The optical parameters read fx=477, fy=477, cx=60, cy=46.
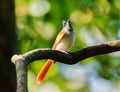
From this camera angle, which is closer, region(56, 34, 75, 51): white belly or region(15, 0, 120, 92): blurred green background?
region(56, 34, 75, 51): white belly

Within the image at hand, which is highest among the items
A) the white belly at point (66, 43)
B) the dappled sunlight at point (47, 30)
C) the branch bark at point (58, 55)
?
the branch bark at point (58, 55)

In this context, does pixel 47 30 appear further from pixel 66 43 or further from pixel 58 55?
pixel 58 55

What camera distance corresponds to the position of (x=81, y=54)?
1.82 meters

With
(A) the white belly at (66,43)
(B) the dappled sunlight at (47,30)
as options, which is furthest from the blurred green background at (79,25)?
(A) the white belly at (66,43)

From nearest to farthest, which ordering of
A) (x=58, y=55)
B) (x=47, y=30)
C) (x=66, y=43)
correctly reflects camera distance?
(x=58, y=55), (x=66, y=43), (x=47, y=30)

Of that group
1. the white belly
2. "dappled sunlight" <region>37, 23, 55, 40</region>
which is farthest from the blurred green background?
the white belly

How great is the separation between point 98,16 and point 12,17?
6.12 feet

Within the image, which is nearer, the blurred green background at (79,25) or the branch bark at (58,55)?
the branch bark at (58,55)

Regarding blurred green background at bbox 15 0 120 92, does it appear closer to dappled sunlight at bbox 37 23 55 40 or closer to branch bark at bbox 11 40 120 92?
dappled sunlight at bbox 37 23 55 40

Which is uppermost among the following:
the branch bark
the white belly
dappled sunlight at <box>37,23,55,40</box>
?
the branch bark

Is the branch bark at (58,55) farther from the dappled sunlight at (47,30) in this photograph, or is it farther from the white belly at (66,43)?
the dappled sunlight at (47,30)

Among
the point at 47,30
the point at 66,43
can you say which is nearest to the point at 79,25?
the point at 47,30

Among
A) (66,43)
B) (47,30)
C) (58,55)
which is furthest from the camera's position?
(47,30)

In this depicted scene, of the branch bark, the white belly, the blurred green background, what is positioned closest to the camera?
the branch bark
